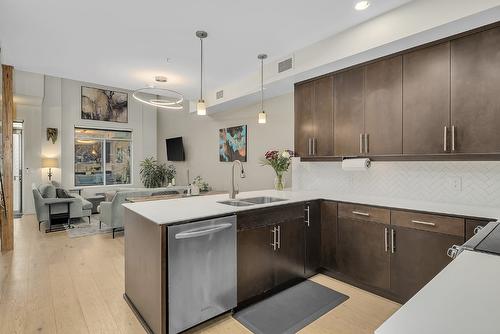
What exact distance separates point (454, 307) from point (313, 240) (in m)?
2.39

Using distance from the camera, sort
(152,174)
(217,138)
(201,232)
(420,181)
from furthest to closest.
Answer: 1. (152,174)
2. (217,138)
3. (420,181)
4. (201,232)

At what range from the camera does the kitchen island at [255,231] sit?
6.48 ft

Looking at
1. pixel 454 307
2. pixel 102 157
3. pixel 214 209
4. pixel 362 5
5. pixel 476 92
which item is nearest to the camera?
pixel 454 307

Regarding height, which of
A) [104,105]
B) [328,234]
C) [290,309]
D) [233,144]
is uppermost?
[104,105]

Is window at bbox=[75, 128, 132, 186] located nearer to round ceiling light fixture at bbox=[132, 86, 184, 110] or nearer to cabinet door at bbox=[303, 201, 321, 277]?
round ceiling light fixture at bbox=[132, 86, 184, 110]

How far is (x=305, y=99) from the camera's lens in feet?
11.7

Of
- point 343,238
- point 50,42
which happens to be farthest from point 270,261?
point 50,42

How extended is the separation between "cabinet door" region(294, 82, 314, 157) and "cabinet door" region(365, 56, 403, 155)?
752 mm

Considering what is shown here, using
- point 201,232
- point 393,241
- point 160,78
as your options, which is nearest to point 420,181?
point 393,241

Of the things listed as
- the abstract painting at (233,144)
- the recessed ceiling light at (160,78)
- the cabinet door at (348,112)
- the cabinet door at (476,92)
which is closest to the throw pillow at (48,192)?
the recessed ceiling light at (160,78)

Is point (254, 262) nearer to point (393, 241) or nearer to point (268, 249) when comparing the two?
point (268, 249)

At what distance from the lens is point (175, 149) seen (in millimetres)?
7762

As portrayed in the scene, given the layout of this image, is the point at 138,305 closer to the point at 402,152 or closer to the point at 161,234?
the point at 161,234

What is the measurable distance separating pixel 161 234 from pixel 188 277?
1.40 ft
